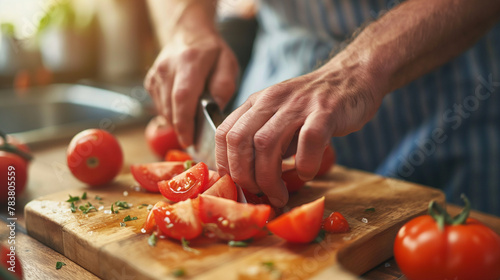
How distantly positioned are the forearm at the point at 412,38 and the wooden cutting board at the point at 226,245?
301 mm

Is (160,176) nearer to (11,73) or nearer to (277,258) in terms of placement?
(277,258)

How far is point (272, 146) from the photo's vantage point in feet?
3.31

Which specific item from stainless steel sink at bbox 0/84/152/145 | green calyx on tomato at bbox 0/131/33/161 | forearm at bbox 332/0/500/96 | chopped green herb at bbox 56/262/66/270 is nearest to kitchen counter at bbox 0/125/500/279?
chopped green herb at bbox 56/262/66/270

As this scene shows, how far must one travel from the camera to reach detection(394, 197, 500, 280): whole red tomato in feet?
2.81

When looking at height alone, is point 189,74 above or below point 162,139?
above

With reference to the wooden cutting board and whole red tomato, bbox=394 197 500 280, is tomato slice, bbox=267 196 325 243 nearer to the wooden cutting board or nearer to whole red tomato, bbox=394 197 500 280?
the wooden cutting board

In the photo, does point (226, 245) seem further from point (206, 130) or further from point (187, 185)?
point (206, 130)

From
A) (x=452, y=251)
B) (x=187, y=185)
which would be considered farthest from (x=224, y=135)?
(x=452, y=251)

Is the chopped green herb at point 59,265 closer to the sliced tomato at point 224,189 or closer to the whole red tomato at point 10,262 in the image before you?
the whole red tomato at point 10,262

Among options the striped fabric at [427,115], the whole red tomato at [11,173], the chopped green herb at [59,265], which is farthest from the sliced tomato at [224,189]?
the striped fabric at [427,115]

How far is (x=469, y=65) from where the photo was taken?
169 centimetres

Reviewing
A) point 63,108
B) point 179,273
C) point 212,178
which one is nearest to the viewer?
point 179,273

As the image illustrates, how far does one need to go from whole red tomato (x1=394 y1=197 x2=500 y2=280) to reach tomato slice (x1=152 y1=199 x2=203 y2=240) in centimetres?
42

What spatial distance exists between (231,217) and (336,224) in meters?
0.24
